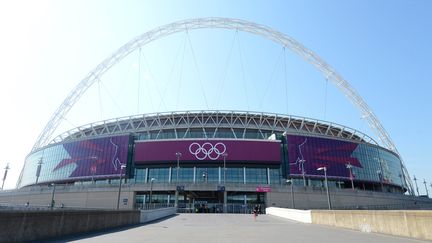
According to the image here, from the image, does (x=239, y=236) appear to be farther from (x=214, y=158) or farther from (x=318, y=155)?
(x=318, y=155)

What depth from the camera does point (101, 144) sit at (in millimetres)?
70875

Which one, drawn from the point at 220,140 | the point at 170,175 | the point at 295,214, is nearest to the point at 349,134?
the point at 220,140

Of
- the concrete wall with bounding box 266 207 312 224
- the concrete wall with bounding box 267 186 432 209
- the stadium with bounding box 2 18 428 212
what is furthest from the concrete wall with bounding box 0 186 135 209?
the concrete wall with bounding box 266 207 312 224

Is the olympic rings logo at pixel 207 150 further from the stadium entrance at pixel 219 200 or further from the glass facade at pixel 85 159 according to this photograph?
the glass facade at pixel 85 159

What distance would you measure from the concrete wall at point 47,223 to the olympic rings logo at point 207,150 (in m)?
46.7

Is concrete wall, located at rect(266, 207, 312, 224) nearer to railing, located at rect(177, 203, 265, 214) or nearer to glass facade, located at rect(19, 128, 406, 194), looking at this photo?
railing, located at rect(177, 203, 265, 214)

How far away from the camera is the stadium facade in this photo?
63875 mm

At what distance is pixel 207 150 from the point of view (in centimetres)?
6425

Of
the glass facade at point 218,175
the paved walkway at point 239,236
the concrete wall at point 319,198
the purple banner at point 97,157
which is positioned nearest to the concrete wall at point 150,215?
the paved walkway at point 239,236

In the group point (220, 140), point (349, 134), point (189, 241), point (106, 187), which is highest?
point (349, 134)

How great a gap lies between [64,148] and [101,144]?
12613 mm

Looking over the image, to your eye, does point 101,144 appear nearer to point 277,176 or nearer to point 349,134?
point 277,176

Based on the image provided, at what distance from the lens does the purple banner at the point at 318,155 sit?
65.9 meters

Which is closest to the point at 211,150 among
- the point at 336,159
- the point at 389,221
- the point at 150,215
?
the point at 336,159
